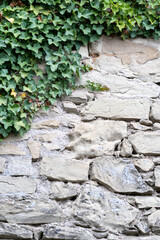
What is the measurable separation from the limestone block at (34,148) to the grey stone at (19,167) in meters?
0.06

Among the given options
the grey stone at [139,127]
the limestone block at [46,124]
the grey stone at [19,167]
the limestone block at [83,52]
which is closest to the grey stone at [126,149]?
the grey stone at [139,127]

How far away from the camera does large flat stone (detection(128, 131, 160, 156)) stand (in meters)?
2.60

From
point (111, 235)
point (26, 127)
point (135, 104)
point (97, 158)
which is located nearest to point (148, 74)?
point (135, 104)

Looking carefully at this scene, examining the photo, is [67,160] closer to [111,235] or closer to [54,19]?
[111,235]

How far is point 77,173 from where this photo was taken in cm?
252

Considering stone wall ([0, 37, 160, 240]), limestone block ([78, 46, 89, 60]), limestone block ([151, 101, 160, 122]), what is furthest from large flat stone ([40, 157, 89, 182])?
limestone block ([78, 46, 89, 60])

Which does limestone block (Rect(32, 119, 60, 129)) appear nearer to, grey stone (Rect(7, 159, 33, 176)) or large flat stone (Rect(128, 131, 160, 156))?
grey stone (Rect(7, 159, 33, 176))

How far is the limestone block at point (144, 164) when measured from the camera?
99.6 inches

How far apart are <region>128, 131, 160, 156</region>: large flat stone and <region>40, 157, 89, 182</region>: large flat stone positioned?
0.38 m

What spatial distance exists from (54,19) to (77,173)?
1204 millimetres

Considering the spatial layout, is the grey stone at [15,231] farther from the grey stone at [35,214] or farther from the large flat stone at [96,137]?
the large flat stone at [96,137]

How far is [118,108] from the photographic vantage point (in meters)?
2.77

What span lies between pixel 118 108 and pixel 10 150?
33.6 inches

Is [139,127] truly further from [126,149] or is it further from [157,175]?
[157,175]
